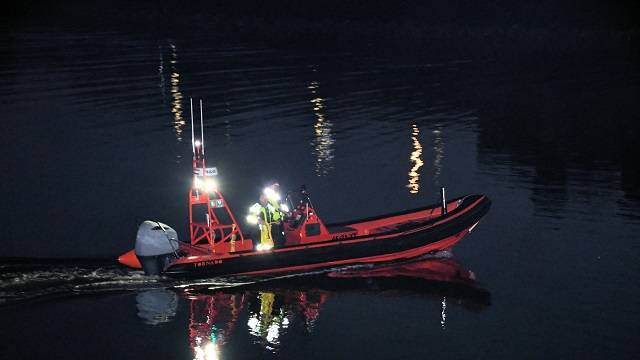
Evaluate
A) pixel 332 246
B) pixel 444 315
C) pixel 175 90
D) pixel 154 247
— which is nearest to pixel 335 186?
pixel 332 246

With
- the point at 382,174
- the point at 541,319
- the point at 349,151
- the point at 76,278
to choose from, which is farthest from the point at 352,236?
the point at 349,151

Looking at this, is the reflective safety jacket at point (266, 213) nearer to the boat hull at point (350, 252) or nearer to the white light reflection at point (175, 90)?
the boat hull at point (350, 252)

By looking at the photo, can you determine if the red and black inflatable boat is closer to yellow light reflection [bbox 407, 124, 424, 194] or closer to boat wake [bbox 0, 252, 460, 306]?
boat wake [bbox 0, 252, 460, 306]

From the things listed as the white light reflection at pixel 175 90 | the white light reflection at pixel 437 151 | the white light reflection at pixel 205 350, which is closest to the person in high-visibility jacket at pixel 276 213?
the white light reflection at pixel 205 350

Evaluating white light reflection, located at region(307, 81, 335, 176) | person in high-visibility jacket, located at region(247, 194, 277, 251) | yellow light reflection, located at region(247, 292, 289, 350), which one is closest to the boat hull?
person in high-visibility jacket, located at region(247, 194, 277, 251)

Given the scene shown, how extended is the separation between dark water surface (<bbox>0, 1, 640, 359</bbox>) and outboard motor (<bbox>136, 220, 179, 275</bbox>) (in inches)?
18.9

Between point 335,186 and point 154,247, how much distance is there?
12608 millimetres

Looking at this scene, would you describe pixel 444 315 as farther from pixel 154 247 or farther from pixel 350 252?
pixel 154 247

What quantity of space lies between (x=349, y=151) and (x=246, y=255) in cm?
1741

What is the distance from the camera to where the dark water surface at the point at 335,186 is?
773 inches

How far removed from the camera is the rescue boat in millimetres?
21406

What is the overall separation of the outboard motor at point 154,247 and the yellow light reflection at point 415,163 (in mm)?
13012

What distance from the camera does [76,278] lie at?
21625 millimetres

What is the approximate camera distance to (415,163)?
3666 centimetres
